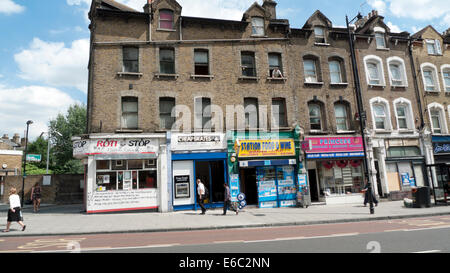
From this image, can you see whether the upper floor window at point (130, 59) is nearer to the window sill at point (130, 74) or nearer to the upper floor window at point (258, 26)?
the window sill at point (130, 74)

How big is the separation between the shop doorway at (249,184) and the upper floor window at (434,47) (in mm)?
19252

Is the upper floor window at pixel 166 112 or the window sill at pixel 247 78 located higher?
the window sill at pixel 247 78

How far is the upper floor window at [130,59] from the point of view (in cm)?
1688

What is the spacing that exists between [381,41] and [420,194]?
13257 millimetres

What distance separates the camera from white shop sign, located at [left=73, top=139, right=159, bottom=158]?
50.0 ft

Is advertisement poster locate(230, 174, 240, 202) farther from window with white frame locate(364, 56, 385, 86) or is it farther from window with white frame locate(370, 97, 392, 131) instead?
window with white frame locate(364, 56, 385, 86)

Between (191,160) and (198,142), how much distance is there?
4.00 ft

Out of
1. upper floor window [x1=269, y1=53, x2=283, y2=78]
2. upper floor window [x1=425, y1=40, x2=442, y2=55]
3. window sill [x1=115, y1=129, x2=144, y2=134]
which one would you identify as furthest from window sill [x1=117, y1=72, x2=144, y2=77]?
upper floor window [x1=425, y1=40, x2=442, y2=55]

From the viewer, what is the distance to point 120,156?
15.5 meters

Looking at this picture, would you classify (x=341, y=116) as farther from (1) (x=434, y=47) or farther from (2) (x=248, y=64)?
(1) (x=434, y=47)

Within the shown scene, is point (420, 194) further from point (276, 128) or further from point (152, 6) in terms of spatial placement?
point (152, 6)

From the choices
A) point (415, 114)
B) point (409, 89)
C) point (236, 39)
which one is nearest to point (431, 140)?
point (415, 114)

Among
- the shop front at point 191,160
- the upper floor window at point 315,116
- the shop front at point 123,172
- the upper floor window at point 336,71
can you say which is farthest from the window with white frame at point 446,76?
the shop front at point 123,172

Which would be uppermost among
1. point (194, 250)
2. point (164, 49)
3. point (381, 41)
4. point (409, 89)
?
point (381, 41)
